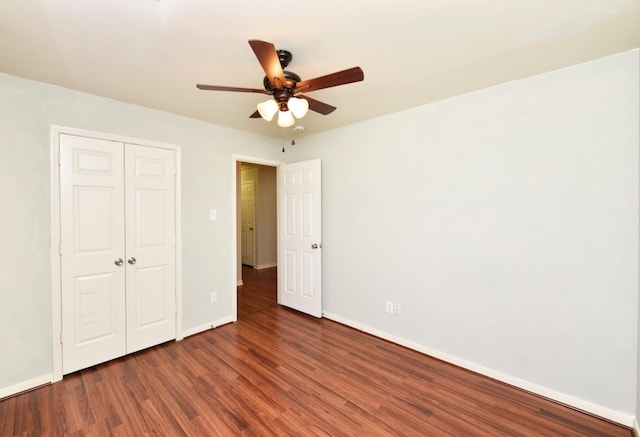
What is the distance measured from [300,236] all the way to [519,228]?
7.93 feet

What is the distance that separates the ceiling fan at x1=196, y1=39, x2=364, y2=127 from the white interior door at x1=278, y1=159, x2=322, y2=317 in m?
1.71

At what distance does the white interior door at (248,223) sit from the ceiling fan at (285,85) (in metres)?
4.94

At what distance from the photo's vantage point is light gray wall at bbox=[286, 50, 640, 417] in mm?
1846

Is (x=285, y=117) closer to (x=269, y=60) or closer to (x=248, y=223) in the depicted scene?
(x=269, y=60)

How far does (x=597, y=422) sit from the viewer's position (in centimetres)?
184

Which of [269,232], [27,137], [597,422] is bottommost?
[597,422]

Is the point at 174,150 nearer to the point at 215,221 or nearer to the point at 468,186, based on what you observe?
the point at 215,221

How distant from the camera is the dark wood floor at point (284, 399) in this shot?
1.78 metres

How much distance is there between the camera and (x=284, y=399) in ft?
6.70

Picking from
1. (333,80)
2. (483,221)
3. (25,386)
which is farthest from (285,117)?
(25,386)

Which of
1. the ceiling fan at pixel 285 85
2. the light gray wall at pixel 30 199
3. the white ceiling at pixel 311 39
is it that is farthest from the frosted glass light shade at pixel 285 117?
the light gray wall at pixel 30 199

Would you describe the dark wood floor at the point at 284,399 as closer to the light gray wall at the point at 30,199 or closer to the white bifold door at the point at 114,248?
the white bifold door at the point at 114,248

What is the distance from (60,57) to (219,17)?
1.27 metres

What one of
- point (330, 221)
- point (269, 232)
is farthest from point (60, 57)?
point (269, 232)
